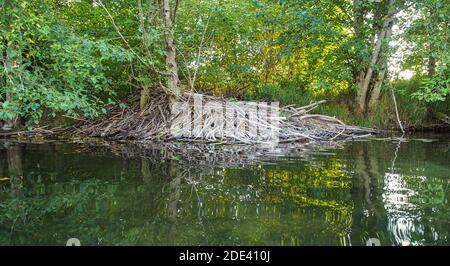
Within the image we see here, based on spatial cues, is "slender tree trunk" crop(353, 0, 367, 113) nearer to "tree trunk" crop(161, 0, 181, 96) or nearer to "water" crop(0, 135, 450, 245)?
"tree trunk" crop(161, 0, 181, 96)

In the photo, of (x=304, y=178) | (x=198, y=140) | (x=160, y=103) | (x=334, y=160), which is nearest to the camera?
(x=304, y=178)

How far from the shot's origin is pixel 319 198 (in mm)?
3439

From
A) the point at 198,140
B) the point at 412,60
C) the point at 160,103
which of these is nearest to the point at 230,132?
the point at 198,140

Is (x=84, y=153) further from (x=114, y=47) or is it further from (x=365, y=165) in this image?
(x=365, y=165)

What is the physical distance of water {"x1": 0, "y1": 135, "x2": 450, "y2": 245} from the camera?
254cm

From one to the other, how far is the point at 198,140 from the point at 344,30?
23.1 ft

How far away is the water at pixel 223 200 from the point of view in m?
2.54

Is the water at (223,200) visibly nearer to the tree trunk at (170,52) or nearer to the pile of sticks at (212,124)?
the pile of sticks at (212,124)

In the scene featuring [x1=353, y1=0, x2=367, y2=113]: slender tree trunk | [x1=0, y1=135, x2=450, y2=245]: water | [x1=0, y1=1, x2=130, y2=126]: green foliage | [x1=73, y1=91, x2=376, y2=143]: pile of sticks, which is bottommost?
[x1=0, y1=135, x2=450, y2=245]: water

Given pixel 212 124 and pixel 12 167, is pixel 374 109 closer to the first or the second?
pixel 212 124

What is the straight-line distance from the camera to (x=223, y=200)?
11.0 ft

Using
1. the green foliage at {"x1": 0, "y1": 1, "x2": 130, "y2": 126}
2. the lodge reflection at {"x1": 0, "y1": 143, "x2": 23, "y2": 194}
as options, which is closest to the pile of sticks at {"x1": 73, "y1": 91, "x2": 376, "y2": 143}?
the green foliage at {"x1": 0, "y1": 1, "x2": 130, "y2": 126}

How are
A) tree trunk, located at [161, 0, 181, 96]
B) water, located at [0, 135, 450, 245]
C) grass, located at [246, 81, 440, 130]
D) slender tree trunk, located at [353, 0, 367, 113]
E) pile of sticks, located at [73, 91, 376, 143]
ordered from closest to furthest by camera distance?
water, located at [0, 135, 450, 245]
pile of sticks, located at [73, 91, 376, 143]
tree trunk, located at [161, 0, 181, 96]
slender tree trunk, located at [353, 0, 367, 113]
grass, located at [246, 81, 440, 130]

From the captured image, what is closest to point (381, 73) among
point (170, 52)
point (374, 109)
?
point (374, 109)
